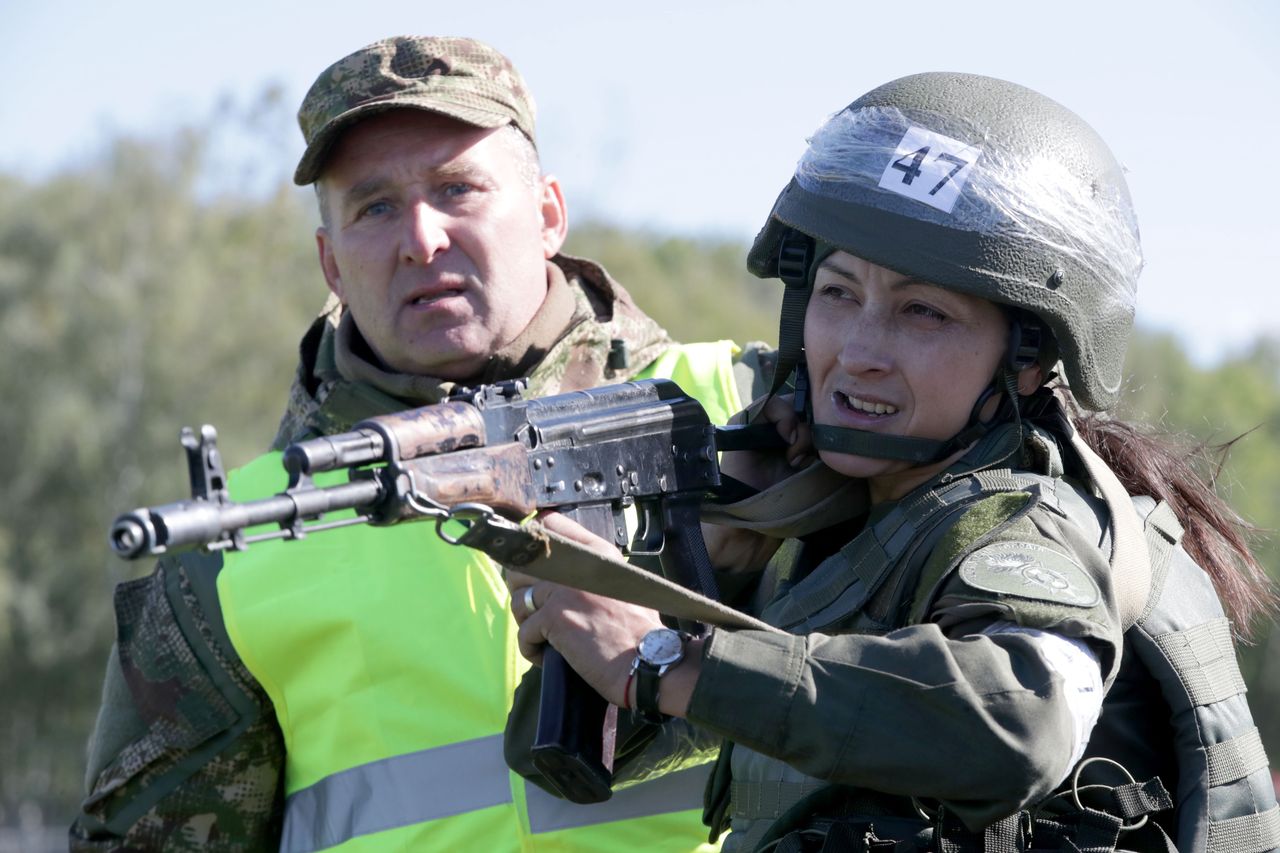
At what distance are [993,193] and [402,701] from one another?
2.30 meters

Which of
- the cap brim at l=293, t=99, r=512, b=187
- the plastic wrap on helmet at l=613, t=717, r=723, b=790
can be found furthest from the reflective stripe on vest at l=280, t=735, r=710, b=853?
the cap brim at l=293, t=99, r=512, b=187

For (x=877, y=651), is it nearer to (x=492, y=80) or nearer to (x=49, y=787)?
(x=492, y=80)

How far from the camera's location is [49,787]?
36.2m

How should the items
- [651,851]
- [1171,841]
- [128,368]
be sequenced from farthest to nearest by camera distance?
[128,368] → [651,851] → [1171,841]

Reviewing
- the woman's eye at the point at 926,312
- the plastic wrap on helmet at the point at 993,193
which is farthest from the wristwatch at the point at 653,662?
the plastic wrap on helmet at the point at 993,193

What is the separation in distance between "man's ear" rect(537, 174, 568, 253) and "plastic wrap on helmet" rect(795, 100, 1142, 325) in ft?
5.72

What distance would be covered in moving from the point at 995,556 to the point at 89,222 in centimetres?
3496

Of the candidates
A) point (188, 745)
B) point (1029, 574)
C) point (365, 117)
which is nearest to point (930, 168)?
point (1029, 574)

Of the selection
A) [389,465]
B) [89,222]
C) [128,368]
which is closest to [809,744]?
[389,465]

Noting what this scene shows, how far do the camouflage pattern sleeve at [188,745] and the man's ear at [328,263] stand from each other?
1.05m

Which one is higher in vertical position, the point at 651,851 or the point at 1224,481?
the point at 1224,481

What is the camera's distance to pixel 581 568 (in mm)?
3258

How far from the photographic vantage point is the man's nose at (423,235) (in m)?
4.97

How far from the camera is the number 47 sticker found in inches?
144
